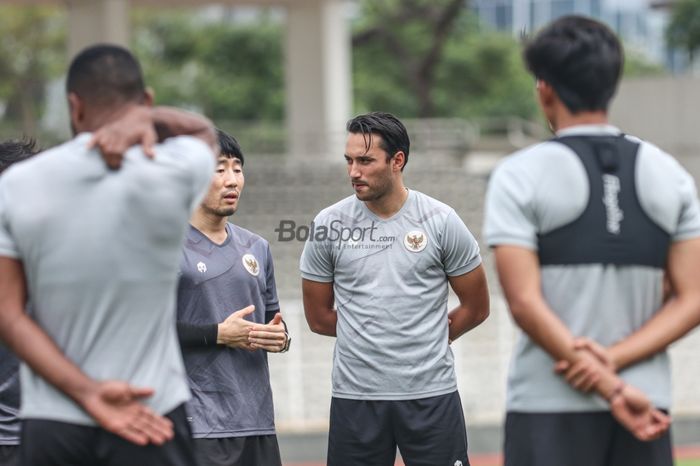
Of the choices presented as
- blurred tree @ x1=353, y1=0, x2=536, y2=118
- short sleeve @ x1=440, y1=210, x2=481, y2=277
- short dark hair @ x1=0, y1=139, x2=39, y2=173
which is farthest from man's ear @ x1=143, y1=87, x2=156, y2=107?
blurred tree @ x1=353, y1=0, x2=536, y2=118

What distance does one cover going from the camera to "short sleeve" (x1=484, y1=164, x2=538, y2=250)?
151 inches

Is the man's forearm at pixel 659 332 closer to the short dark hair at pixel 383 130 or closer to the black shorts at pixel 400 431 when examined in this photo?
the black shorts at pixel 400 431

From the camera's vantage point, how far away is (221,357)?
5602 mm

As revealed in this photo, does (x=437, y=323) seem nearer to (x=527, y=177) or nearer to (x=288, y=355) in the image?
(x=527, y=177)

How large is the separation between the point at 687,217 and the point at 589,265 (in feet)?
1.20

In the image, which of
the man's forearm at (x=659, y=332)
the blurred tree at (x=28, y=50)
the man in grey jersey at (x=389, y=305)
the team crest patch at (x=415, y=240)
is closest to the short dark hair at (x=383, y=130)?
the man in grey jersey at (x=389, y=305)

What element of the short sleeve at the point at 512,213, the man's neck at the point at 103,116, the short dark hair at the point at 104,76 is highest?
the short dark hair at the point at 104,76

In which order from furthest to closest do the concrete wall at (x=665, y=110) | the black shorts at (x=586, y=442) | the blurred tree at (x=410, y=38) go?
the blurred tree at (x=410, y=38), the concrete wall at (x=665, y=110), the black shorts at (x=586, y=442)

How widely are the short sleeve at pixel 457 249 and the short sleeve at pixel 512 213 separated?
200cm

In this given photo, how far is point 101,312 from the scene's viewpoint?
12.1ft

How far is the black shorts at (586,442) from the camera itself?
3.93 m

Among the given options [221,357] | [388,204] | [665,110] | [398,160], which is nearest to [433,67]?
[665,110]

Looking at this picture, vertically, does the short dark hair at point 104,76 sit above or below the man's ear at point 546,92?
above

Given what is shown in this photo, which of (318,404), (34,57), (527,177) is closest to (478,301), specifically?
(527,177)
